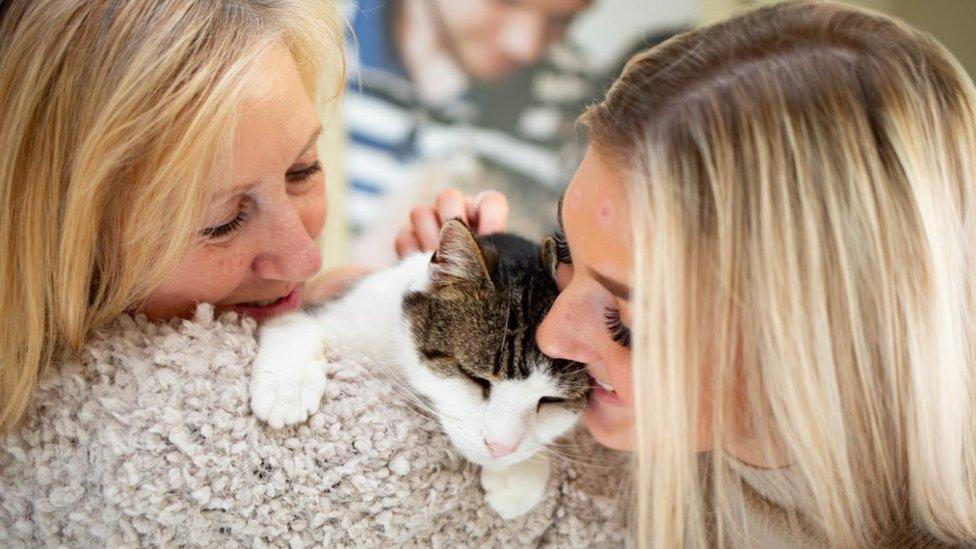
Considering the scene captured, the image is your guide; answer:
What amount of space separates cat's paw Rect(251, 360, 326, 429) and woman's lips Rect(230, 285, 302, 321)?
0.33m

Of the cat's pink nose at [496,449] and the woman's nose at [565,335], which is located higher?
the woman's nose at [565,335]

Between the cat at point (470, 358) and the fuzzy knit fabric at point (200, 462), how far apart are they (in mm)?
44

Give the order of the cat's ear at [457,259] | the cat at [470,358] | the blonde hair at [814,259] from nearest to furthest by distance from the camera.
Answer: the blonde hair at [814,259], the cat at [470,358], the cat's ear at [457,259]

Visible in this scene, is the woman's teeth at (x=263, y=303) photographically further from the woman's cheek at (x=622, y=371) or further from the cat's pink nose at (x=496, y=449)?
the woman's cheek at (x=622, y=371)

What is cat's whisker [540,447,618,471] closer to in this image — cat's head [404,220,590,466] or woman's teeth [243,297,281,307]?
cat's head [404,220,590,466]

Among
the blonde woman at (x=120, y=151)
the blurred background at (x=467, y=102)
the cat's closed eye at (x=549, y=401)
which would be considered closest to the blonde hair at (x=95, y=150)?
the blonde woman at (x=120, y=151)

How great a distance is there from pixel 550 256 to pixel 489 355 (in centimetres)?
20

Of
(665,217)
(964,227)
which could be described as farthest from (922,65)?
(665,217)

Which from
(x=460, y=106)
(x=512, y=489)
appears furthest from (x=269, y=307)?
(x=460, y=106)

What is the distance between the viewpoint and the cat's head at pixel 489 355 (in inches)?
46.4

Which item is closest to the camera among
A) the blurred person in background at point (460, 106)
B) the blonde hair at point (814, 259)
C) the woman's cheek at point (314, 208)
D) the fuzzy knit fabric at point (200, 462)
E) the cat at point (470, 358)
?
the blonde hair at point (814, 259)

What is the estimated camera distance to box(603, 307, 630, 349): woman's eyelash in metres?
1.01

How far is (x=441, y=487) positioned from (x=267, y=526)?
9.3 inches

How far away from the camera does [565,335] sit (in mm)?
1089
